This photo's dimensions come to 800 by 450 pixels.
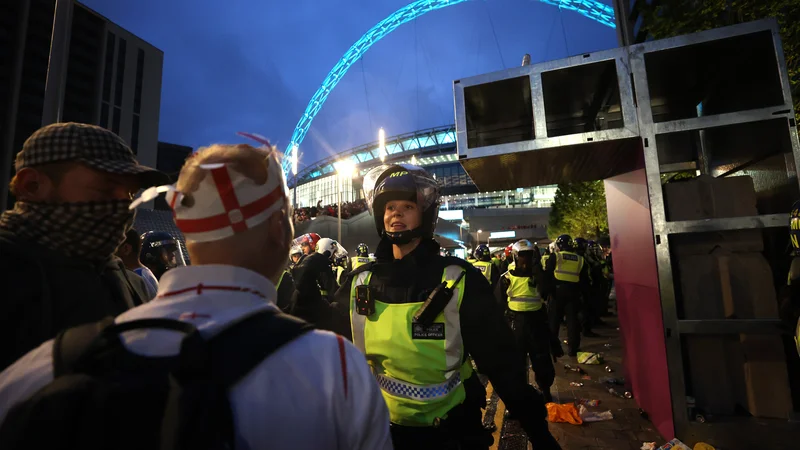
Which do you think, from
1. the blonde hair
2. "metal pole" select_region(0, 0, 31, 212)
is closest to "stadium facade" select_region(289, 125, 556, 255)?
the blonde hair

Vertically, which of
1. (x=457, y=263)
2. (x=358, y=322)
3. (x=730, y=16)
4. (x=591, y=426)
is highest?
(x=730, y=16)

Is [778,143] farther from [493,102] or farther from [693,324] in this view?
[493,102]

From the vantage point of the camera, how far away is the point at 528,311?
6.49 metres

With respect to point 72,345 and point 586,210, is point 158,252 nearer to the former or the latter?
point 72,345

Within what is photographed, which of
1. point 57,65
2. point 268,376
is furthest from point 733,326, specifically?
point 57,65

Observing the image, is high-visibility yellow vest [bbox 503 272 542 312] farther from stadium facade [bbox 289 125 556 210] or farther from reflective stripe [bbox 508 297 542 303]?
stadium facade [bbox 289 125 556 210]

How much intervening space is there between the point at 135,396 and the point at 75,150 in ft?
4.37

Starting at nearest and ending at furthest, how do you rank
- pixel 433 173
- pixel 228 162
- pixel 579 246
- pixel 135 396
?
pixel 135 396 < pixel 228 162 < pixel 579 246 < pixel 433 173

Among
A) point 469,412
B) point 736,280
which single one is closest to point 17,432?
point 469,412

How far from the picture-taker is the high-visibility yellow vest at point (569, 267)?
8.30m

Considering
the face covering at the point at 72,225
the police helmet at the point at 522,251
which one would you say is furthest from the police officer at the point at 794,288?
the face covering at the point at 72,225

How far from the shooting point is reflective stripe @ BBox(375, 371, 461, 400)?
6.96 ft

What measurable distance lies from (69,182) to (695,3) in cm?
748

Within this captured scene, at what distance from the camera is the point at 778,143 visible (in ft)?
12.3
